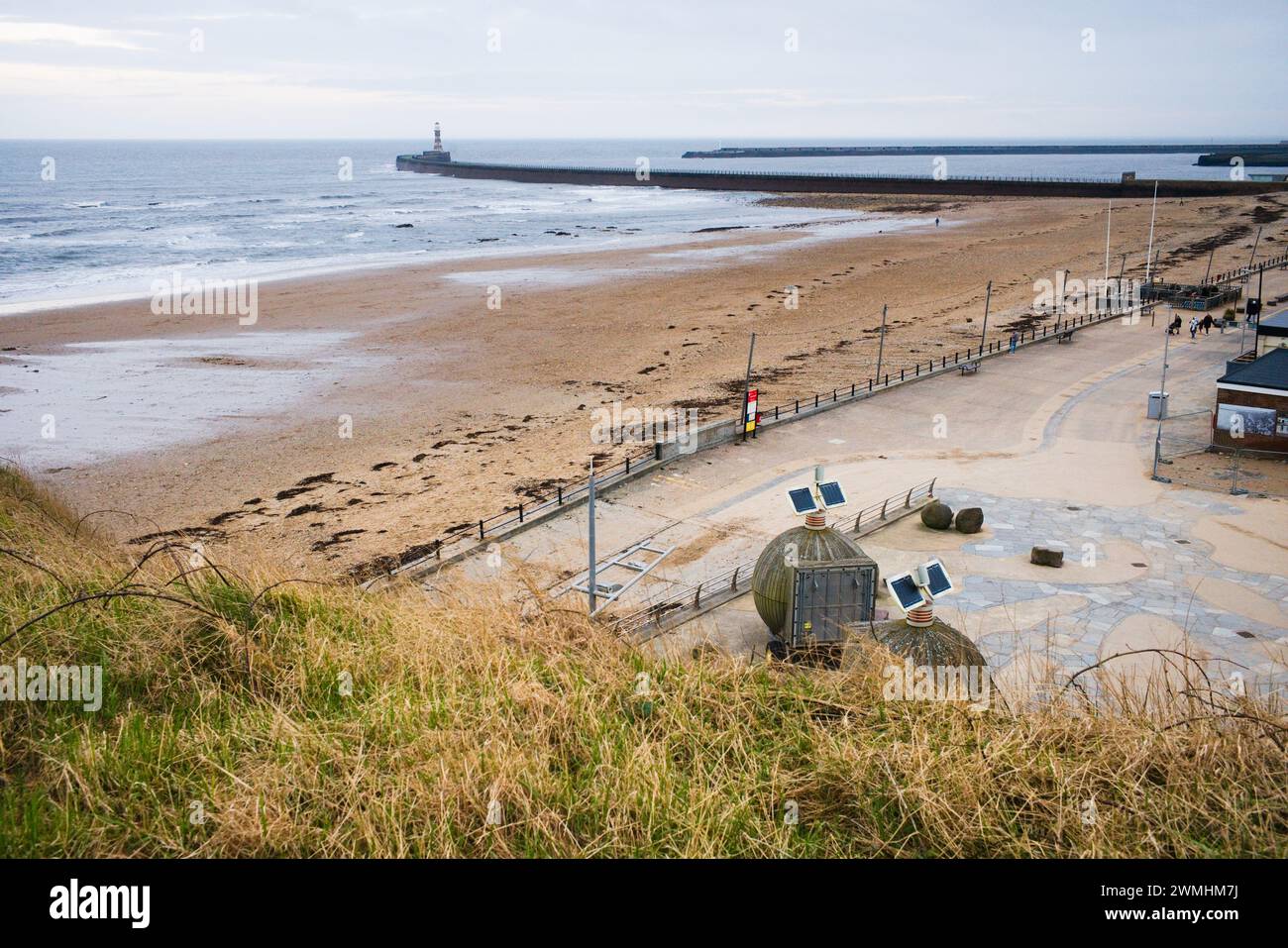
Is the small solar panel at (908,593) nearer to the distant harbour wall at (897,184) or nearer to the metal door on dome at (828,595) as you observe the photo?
the metal door on dome at (828,595)

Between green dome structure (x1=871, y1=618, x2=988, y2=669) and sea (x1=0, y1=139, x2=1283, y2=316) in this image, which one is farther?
sea (x1=0, y1=139, x2=1283, y2=316)

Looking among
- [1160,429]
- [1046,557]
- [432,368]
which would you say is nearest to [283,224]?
[432,368]

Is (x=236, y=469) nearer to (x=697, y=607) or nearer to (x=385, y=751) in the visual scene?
(x=697, y=607)

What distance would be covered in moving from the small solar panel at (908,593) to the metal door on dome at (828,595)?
3.46 m

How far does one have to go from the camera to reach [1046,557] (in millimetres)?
19297

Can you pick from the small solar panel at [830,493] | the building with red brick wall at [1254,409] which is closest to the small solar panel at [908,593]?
the small solar panel at [830,493]

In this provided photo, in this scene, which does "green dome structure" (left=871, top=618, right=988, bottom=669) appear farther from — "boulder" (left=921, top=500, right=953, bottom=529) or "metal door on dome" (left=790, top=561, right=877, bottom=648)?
"boulder" (left=921, top=500, right=953, bottom=529)

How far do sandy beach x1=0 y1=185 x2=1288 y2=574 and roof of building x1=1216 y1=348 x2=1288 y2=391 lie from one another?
14.3m

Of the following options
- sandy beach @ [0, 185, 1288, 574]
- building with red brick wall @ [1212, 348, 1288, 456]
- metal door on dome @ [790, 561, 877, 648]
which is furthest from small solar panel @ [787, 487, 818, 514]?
building with red brick wall @ [1212, 348, 1288, 456]

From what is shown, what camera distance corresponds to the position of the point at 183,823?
16.6 feet

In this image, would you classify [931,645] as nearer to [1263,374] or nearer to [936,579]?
[936,579]

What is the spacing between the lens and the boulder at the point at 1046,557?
63.1ft

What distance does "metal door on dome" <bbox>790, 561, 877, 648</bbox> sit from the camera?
15.2m
